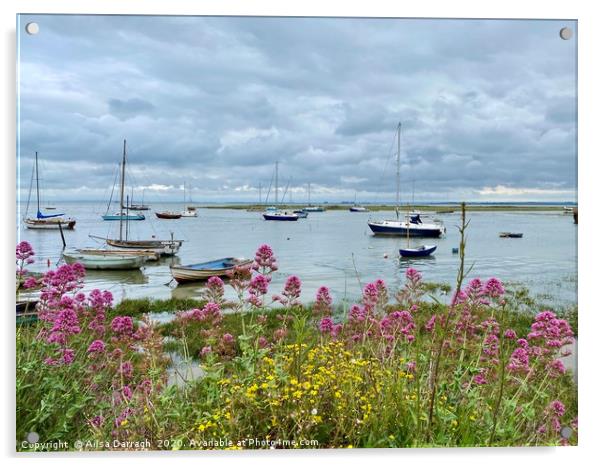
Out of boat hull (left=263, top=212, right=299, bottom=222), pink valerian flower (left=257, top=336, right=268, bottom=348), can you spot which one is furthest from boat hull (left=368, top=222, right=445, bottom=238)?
pink valerian flower (left=257, top=336, right=268, bottom=348)

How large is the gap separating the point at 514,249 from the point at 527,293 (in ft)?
1.08

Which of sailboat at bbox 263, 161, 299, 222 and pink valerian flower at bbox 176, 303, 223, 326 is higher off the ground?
sailboat at bbox 263, 161, 299, 222

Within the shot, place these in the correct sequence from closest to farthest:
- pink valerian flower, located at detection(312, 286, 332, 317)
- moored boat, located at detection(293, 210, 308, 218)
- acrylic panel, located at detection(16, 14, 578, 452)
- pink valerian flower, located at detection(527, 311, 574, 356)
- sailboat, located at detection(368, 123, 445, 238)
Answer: acrylic panel, located at detection(16, 14, 578, 452)
pink valerian flower, located at detection(527, 311, 574, 356)
pink valerian flower, located at detection(312, 286, 332, 317)
moored boat, located at detection(293, 210, 308, 218)
sailboat, located at detection(368, 123, 445, 238)

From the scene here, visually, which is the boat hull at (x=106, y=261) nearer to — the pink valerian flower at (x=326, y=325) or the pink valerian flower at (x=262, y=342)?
the pink valerian flower at (x=262, y=342)

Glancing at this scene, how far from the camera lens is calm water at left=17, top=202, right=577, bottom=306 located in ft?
9.63

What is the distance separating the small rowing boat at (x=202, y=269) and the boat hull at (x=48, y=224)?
1.02 meters

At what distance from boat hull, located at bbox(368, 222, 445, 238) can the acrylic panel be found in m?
0.06

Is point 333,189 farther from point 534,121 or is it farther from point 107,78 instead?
point 107,78

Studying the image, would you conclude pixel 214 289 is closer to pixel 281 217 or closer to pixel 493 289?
pixel 281 217

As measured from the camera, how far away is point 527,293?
3207mm

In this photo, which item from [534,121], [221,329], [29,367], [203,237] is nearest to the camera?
[29,367]

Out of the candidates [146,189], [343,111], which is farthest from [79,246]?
[343,111]

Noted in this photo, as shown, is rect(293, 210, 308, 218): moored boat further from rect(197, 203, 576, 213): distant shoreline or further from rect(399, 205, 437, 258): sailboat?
rect(399, 205, 437, 258): sailboat

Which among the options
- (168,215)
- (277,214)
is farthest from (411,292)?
(168,215)
